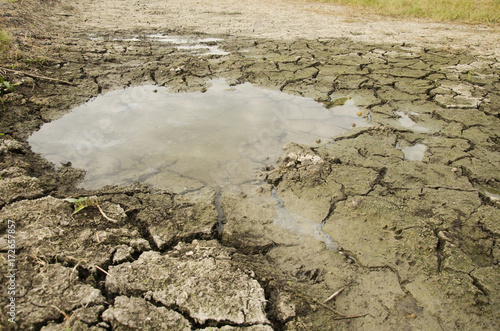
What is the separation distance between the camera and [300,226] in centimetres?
220

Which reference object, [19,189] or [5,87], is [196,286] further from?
[5,87]

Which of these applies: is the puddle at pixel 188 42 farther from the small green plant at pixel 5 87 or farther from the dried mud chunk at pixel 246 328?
the dried mud chunk at pixel 246 328

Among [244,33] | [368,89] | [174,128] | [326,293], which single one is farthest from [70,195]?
[244,33]

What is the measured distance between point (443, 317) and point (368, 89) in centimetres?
334

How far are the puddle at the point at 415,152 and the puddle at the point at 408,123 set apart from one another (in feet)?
1.17

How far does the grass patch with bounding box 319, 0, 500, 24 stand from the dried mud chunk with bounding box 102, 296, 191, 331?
9.71m

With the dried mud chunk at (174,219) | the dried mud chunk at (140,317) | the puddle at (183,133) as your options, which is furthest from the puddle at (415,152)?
the dried mud chunk at (140,317)

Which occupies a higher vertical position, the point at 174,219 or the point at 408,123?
the point at 408,123

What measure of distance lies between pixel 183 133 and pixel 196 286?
202 centimetres

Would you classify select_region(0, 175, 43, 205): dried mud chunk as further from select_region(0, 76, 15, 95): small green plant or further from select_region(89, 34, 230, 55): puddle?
select_region(89, 34, 230, 55): puddle

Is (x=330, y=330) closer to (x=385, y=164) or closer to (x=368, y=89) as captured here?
(x=385, y=164)

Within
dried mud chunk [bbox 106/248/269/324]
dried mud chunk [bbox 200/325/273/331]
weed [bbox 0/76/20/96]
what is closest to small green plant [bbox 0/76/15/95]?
weed [bbox 0/76/20/96]

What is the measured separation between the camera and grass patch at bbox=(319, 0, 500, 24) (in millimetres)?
7988

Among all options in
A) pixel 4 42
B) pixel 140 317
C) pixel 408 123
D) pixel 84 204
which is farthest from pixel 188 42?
pixel 140 317
